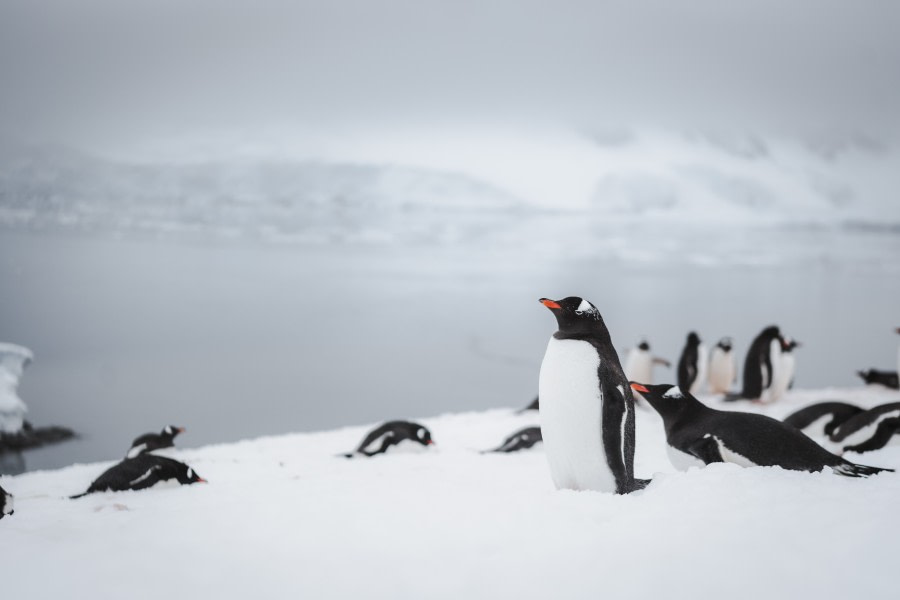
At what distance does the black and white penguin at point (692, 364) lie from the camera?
7.26 meters

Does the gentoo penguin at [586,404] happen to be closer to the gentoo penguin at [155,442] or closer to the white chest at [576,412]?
the white chest at [576,412]

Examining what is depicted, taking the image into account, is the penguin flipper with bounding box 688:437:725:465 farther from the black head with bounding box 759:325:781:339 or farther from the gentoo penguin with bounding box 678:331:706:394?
the gentoo penguin with bounding box 678:331:706:394

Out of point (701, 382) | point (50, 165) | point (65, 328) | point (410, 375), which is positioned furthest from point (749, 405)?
point (50, 165)

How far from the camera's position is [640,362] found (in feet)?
23.9

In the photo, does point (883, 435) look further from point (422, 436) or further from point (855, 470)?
point (422, 436)

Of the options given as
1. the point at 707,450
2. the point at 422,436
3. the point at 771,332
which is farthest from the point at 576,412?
the point at 771,332

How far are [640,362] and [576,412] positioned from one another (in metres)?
5.04

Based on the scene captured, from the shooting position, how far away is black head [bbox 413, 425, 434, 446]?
485 centimetres

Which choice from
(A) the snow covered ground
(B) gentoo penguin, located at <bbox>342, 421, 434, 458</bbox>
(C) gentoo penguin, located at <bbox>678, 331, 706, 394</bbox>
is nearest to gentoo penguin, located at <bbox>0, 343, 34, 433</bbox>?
(B) gentoo penguin, located at <bbox>342, 421, 434, 458</bbox>

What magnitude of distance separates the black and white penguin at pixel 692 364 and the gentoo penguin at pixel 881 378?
4.62 feet

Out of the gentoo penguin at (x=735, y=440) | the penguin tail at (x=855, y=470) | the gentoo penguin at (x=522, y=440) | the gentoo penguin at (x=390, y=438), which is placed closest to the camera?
the penguin tail at (x=855, y=470)

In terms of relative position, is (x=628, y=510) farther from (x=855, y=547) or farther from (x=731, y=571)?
(x=855, y=547)

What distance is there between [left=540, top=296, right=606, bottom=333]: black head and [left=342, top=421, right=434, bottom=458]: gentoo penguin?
252 centimetres

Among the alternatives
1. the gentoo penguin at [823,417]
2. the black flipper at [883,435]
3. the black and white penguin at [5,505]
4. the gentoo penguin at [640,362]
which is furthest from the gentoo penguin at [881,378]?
the black and white penguin at [5,505]
